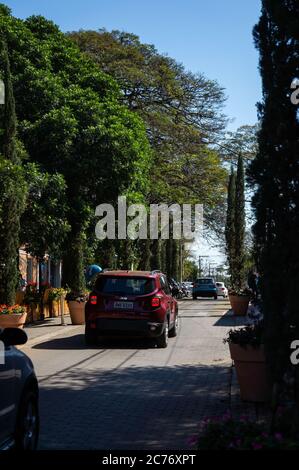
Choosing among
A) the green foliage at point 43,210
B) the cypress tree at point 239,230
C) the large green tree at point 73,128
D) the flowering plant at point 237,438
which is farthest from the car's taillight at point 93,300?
the cypress tree at point 239,230

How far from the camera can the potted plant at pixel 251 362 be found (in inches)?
319

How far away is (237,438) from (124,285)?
1034cm

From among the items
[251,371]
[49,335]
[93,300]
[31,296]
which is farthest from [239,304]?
[251,371]

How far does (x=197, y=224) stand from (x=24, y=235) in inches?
775

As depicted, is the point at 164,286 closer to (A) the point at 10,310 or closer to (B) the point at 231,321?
(A) the point at 10,310

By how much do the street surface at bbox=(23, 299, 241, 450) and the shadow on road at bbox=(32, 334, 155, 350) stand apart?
0.9 inches

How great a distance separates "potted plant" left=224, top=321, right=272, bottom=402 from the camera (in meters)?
8.09

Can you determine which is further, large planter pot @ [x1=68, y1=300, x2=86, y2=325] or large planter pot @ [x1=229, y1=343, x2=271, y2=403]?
large planter pot @ [x1=68, y1=300, x2=86, y2=325]

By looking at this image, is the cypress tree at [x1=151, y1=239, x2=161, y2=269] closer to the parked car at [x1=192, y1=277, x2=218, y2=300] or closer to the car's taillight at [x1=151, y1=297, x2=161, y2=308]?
the parked car at [x1=192, y1=277, x2=218, y2=300]

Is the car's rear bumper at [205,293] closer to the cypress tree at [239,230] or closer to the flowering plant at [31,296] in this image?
the cypress tree at [239,230]

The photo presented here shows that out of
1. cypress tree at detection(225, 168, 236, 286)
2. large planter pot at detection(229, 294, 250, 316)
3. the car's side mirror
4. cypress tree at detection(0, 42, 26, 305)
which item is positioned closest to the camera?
the car's side mirror

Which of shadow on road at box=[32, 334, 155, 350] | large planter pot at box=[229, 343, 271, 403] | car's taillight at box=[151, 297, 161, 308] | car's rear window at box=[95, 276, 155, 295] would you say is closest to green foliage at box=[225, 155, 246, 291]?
shadow on road at box=[32, 334, 155, 350]
